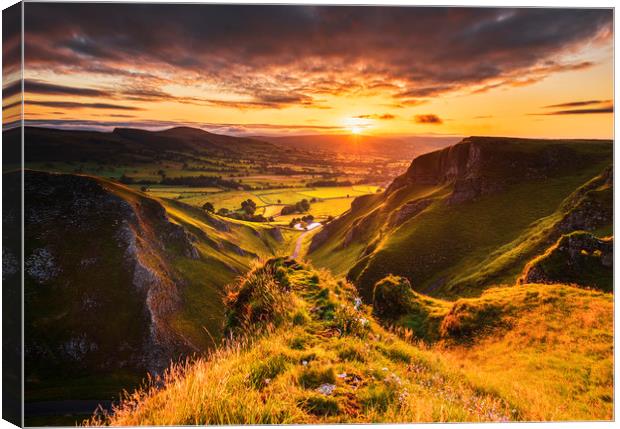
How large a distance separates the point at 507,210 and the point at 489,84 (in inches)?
1687

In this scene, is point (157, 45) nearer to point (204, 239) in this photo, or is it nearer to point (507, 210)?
point (204, 239)

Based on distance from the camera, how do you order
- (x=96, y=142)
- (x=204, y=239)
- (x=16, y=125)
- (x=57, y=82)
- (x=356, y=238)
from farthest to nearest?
(x=356, y=238) → (x=204, y=239) → (x=96, y=142) → (x=57, y=82) → (x=16, y=125)

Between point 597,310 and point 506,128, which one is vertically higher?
point 506,128

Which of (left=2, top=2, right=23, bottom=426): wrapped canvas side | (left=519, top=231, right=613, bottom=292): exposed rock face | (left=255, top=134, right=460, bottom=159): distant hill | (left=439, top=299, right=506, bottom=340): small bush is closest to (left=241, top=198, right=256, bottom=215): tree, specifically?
(left=255, top=134, right=460, bottom=159): distant hill

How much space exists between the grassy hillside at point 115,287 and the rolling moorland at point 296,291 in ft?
0.60

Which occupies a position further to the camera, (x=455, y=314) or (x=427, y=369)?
(x=455, y=314)

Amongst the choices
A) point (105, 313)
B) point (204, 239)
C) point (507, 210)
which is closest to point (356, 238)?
point (507, 210)

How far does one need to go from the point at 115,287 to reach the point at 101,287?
45.0 inches

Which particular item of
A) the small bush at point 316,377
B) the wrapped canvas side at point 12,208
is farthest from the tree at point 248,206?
the small bush at point 316,377

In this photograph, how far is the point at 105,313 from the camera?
3325 cm

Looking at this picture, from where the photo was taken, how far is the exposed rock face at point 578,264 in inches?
678

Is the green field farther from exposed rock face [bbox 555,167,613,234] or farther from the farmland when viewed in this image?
exposed rock face [bbox 555,167,613,234]

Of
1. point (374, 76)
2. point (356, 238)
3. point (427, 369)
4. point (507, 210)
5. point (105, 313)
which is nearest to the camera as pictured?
point (427, 369)

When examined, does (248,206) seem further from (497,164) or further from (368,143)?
(497,164)
